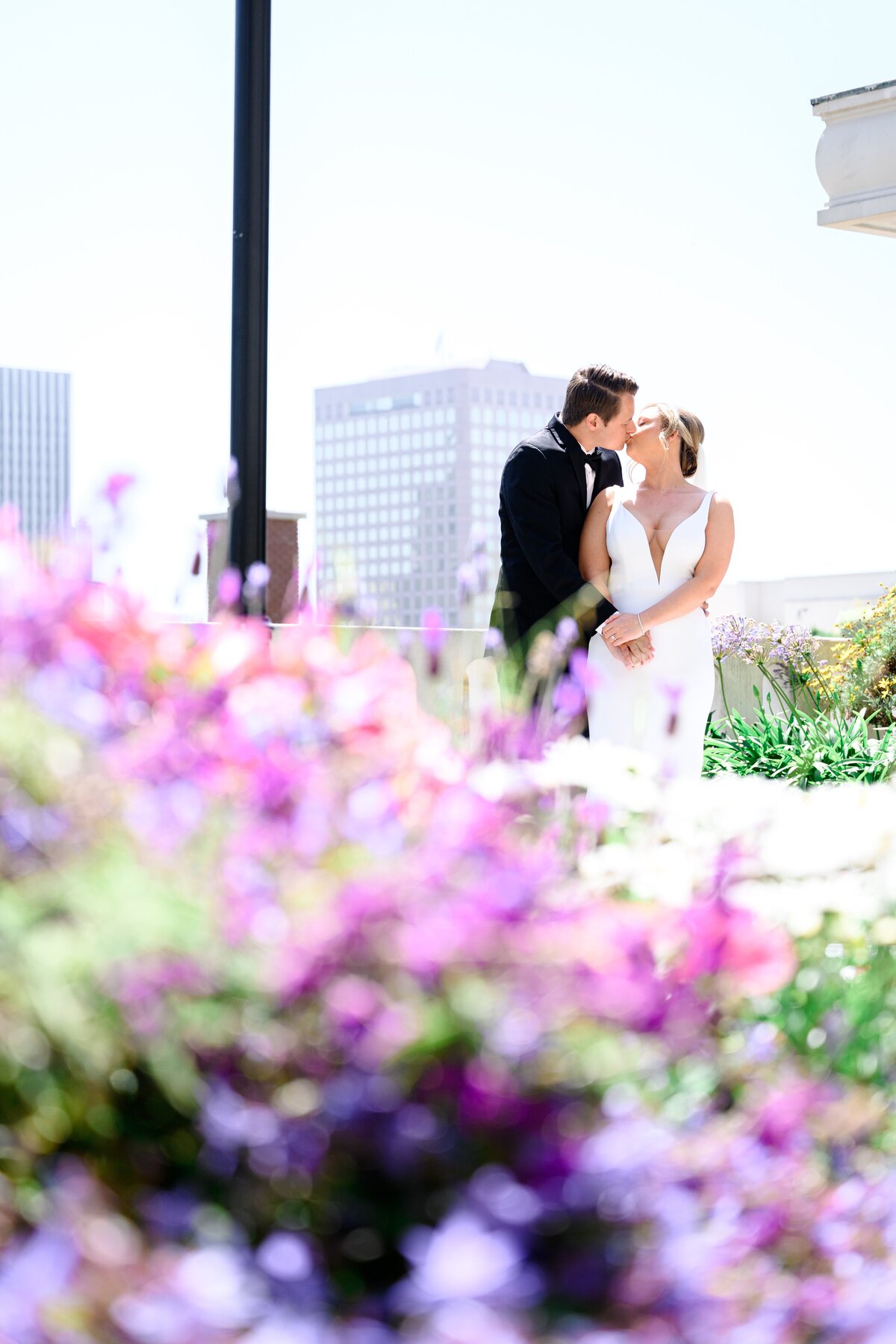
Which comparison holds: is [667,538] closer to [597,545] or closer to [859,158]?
[597,545]

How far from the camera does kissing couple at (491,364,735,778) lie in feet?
12.6

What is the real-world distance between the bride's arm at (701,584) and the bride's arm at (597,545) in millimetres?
122

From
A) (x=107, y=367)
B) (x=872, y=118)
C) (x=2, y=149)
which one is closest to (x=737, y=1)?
(x=872, y=118)

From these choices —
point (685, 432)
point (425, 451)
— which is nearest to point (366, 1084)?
point (685, 432)

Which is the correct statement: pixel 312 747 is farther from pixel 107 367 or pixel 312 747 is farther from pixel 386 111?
pixel 107 367

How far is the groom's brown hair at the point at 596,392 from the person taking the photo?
12.5ft

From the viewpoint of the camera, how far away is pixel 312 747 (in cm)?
126

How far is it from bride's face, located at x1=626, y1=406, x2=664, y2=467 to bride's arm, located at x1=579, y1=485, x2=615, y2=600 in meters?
0.14

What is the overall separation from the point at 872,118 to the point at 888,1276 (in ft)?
18.4

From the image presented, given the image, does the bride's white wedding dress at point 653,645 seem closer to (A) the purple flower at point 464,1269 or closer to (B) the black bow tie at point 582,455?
(B) the black bow tie at point 582,455

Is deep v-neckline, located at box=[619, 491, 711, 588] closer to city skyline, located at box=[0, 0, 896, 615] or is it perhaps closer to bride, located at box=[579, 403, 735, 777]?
bride, located at box=[579, 403, 735, 777]

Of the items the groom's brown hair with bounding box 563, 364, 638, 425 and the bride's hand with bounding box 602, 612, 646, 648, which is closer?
the groom's brown hair with bounding box 563, 364, 638, 425

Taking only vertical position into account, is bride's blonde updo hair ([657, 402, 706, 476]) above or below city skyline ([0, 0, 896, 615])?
below

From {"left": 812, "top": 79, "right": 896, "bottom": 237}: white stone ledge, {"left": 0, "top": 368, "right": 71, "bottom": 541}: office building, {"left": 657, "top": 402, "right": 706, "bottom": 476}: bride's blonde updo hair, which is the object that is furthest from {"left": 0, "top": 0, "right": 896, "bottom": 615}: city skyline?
{"left": 0, "top": 368, "right": 71, "bottom": 541}: office building
